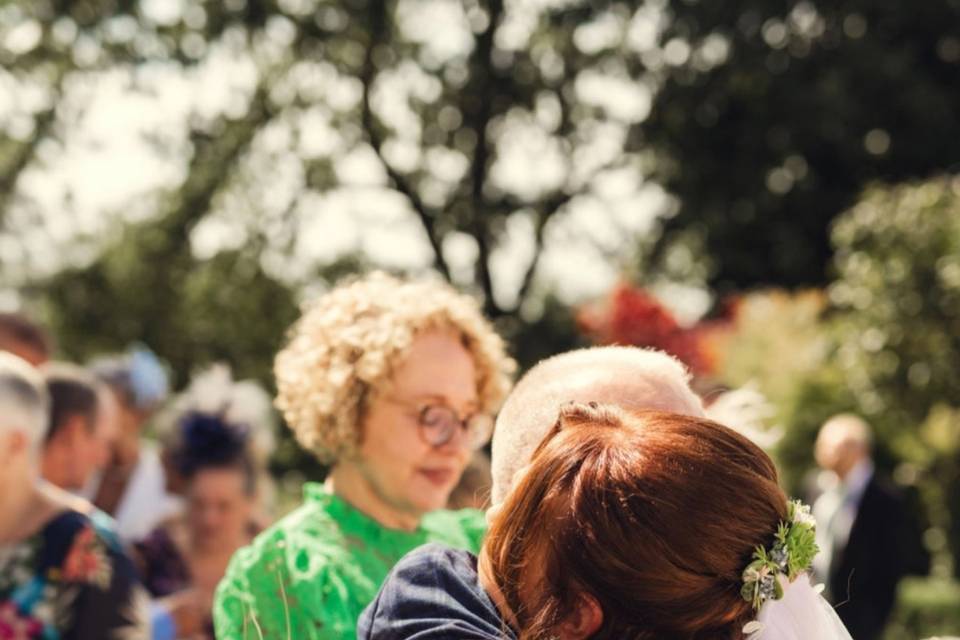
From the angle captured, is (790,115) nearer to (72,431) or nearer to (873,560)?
(873,560)

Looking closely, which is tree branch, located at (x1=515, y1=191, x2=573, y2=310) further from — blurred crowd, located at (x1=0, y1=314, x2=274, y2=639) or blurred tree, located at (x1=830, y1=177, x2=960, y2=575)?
blurred crowd, located at (x1=0, y1=314, x2=274, y2=639)

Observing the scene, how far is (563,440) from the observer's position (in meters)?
1.63

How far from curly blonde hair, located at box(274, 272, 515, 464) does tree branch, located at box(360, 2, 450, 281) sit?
70.8 feet

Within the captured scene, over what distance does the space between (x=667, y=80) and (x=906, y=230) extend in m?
9.24

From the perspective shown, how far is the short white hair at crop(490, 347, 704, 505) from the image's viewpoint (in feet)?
6.57

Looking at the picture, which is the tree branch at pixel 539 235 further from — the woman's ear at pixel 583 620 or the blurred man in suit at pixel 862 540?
the woman's ear at pixel 583 620

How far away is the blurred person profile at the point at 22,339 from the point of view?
199 inches

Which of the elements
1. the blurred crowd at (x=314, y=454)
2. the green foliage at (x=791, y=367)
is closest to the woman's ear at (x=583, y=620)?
the blurred crowd at (x=314, y=454)

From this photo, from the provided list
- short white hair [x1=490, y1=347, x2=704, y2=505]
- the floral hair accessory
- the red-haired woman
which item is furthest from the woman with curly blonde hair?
the floral hair accessory

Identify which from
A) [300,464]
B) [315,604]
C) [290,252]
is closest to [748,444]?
[315,604]

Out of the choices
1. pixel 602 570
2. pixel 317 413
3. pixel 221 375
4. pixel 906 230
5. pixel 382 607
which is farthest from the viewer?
pixel 906 230

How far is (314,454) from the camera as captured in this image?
3.46m

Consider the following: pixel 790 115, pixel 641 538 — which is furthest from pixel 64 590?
pixel 790 115

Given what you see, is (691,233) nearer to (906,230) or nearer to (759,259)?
(759,259)
